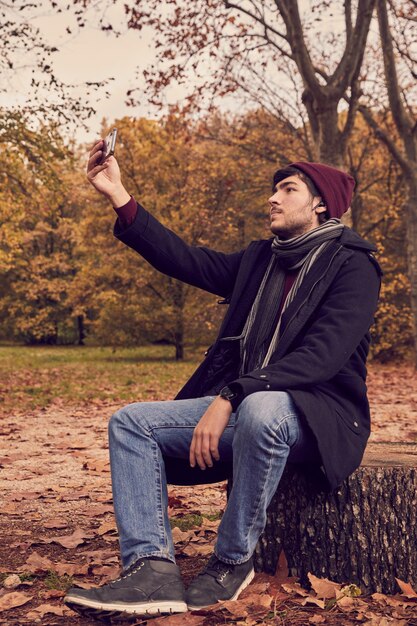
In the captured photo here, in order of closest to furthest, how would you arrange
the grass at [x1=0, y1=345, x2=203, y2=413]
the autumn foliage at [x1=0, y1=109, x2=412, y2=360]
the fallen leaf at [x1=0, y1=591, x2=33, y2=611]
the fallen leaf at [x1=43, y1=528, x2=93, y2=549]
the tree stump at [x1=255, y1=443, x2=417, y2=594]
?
the fallen leaf at [x1=0, y1=591, x2=33, y2=611]
the tree stump at [x1=255, y1=443, x2=417, y2=594]
the fallen leaf at [x1=43, y1=528, x2=93, y2=549]
the grass at [x1=0, y1=345, x2=203, y2=413]
the autumn foliage at [x1=0, y1=109, x2=412, y2=360]

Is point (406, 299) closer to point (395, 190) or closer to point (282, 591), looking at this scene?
point (395, 190)

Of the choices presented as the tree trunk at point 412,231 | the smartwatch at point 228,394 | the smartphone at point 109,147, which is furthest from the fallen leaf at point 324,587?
the tree trunk at point 412,231

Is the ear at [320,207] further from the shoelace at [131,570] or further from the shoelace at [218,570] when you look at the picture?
the shoelace at [131,570]

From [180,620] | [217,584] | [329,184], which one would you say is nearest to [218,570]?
[217,584]

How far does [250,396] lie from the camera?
3.15 metres

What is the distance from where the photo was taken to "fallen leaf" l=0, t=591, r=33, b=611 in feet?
10.9

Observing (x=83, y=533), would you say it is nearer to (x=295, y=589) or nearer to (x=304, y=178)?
(x=295, y=589)

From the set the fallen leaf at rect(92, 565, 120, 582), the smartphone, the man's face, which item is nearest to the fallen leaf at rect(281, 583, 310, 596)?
the fallen leaf at rect(92, 565, 120, 582)

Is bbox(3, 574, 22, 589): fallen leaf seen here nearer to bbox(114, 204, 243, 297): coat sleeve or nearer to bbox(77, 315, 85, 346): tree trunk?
bbox(114, 204, 243, 297): coat sleeve

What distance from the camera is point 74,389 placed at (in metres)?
14.2

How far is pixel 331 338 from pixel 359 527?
2.98 ft

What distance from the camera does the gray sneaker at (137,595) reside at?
295 centimetres

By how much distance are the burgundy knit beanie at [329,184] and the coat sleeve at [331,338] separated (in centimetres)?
36

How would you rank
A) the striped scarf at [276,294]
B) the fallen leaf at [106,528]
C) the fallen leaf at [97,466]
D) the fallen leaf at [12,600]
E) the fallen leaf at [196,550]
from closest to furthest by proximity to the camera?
the fallen leaf at [12,600]
the striped scarf at [276,294]
the fallen leaf at [196,550]
the fallen leaf at [106,528]
the fallen leaf at [97,466]
